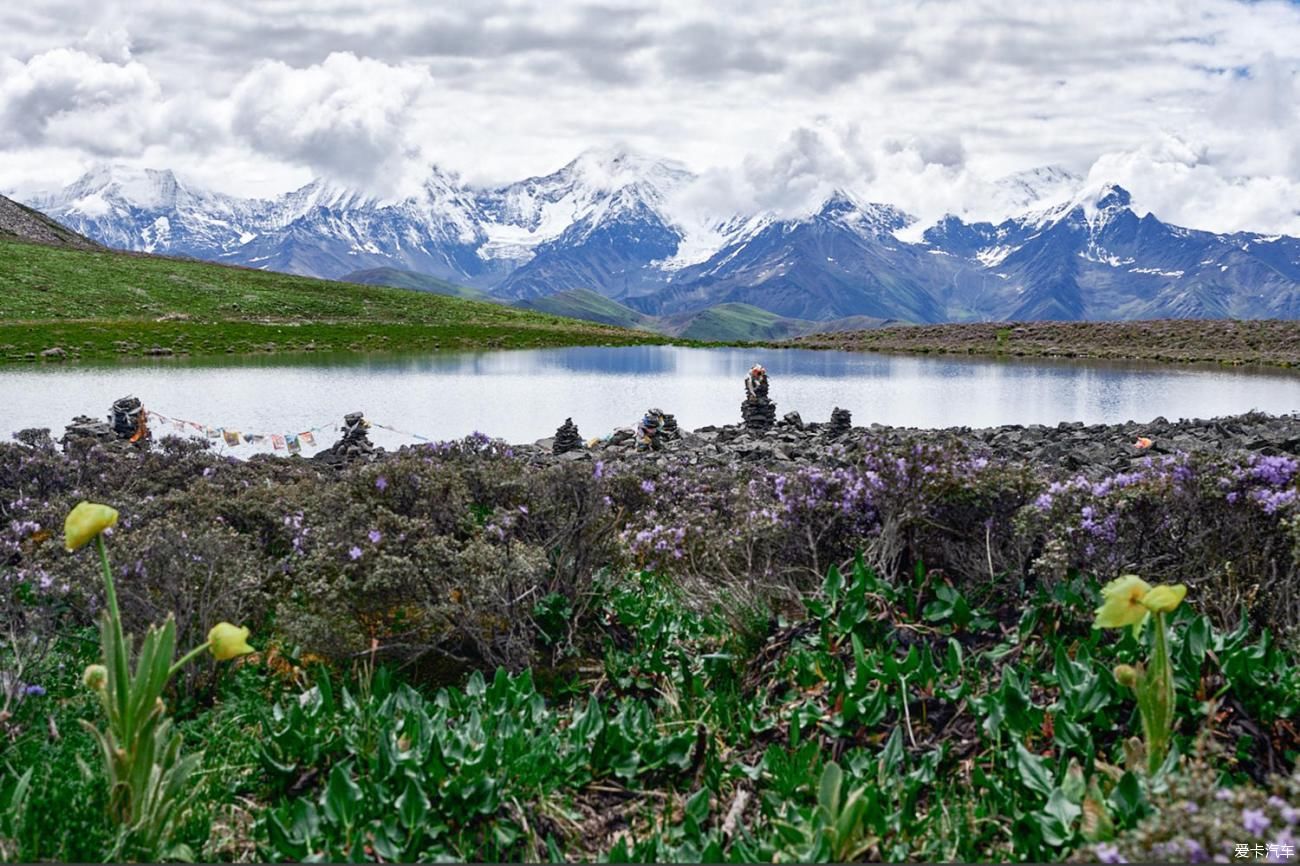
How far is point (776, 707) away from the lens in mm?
5707

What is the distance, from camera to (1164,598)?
3.57 m

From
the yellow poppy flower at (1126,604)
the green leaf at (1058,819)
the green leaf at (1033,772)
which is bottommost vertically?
the green leaf at (1058,819)

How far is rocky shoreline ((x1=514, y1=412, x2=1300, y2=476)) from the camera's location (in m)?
14.7

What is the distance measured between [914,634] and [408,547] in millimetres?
3741

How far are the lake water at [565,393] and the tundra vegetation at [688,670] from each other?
20551 millimetres

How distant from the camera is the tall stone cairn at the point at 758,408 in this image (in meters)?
26.9

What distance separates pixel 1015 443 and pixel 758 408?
8.84 m

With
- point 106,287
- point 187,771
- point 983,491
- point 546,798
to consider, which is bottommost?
point 546,798

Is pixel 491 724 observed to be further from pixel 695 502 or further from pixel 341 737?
pixel 695 502

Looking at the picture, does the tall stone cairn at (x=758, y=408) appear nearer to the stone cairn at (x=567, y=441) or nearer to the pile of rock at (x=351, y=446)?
the stone cairn at (x=567, y=441)

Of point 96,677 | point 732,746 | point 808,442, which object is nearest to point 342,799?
point 96,677

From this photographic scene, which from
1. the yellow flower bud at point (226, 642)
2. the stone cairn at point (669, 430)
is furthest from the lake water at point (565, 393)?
the yellow flower bud at point (226, 642)

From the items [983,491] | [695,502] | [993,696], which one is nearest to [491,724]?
[993,696]

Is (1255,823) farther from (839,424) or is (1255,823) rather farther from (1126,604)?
(839,424)
